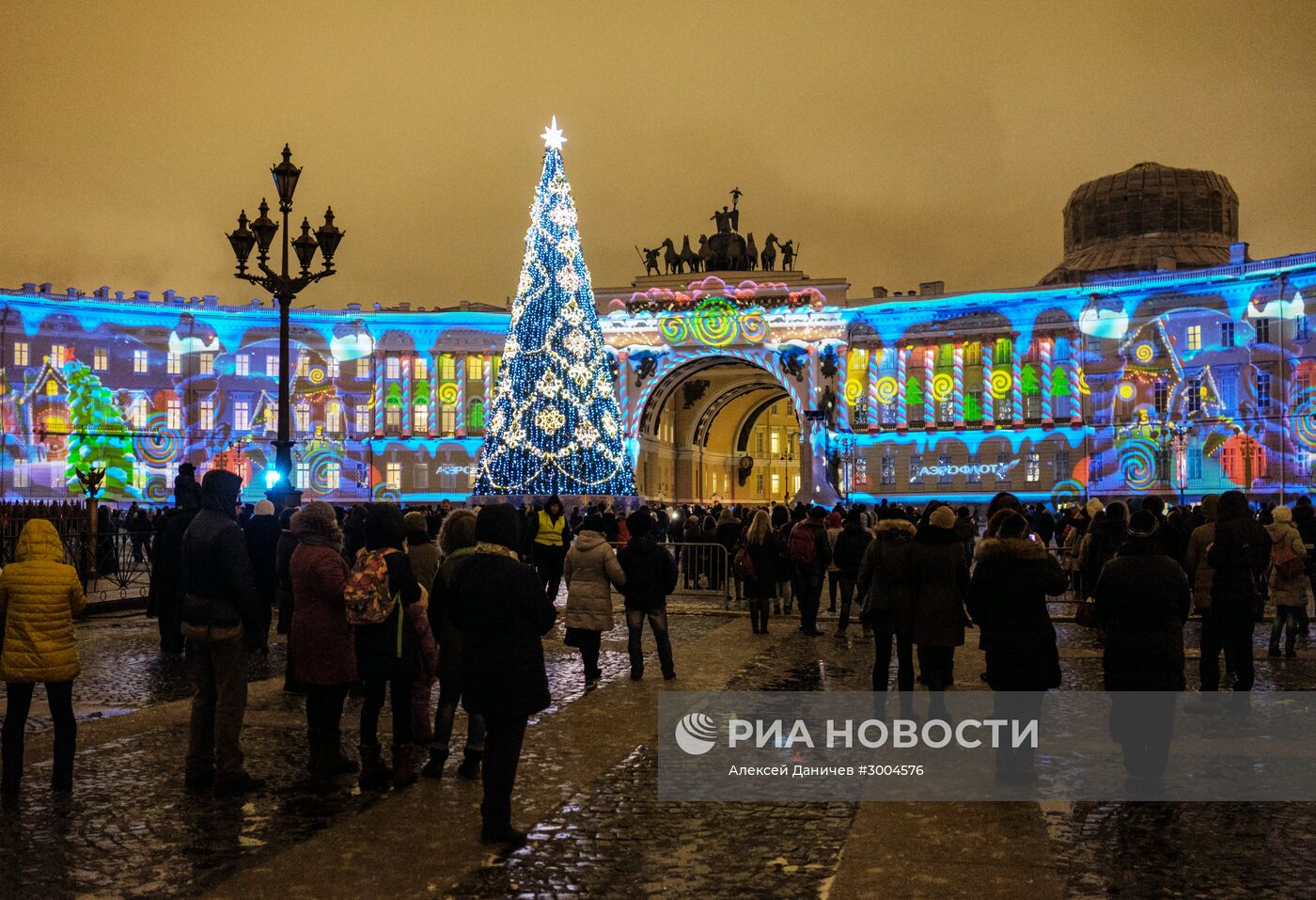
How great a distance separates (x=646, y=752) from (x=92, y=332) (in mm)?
58204

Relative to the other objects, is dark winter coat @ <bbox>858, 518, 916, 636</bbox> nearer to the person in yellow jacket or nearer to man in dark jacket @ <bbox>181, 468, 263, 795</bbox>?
man in dark jacket @ <bbox>181, 468, 263, 795</bbox>

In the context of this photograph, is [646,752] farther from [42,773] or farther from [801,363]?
[801,363]

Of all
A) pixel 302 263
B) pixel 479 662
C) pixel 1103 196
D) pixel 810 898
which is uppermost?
pixel 1103 196

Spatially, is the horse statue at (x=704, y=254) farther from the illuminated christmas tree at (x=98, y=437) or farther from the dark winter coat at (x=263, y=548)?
the dark winter coat at (x=263, y=548)

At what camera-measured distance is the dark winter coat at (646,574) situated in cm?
1245

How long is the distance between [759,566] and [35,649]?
9.83 m

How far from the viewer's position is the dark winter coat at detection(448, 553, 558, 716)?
6590 millimetres

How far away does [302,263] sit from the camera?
19.4 metres

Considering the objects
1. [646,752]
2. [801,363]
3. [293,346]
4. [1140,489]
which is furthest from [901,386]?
[646,752]

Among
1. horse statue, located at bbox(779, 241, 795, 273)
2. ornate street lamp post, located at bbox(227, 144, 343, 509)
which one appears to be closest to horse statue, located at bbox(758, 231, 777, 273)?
horse statue, located at bbox(779, 241, 795, 273)

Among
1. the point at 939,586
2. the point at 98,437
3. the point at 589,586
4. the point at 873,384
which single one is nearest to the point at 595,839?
the point at 939,586

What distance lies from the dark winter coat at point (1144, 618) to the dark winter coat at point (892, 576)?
1.82 m

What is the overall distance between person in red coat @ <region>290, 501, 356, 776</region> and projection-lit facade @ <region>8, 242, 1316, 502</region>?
1891 inches

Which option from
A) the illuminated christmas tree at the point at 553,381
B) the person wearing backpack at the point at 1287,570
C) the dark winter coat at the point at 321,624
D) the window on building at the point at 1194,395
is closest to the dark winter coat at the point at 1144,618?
the dark winter coat at the point at 321,624
